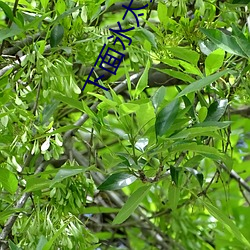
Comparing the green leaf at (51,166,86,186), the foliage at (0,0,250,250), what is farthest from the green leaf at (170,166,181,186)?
the green leaf at (51,166,86,186)

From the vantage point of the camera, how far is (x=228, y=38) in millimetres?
834

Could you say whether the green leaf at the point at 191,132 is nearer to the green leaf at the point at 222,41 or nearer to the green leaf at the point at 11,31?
the green leaf at the point at 222,41

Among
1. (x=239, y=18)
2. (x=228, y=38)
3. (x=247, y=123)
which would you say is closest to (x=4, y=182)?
(x=228, y=38)

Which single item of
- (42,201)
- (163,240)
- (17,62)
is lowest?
(163,240)

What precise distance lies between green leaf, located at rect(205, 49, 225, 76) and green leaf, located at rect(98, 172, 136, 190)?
0.17m

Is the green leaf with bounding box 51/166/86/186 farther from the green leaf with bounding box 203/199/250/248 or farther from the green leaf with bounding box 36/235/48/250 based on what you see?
the green leaf with bounding box 203/199/250/248

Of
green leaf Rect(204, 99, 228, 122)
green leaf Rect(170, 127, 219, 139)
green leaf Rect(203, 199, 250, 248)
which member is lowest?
green leaf Rect(203, 199, 250, 248)

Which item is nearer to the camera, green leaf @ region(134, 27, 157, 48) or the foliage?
the foliage

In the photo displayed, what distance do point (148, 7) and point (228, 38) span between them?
202mm

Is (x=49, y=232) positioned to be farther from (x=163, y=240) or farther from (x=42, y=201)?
(x=163, y=240)

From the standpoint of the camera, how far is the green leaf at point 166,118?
30.5 inches

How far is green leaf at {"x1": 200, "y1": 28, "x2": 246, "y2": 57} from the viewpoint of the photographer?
32.3 inches

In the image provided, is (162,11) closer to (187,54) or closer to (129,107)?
(187,54)

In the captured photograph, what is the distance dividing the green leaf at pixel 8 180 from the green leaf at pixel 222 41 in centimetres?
29
